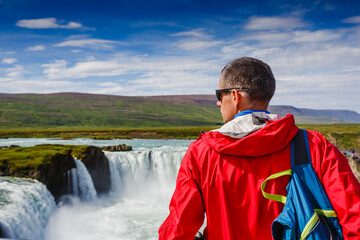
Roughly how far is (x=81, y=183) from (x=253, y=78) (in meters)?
28.0

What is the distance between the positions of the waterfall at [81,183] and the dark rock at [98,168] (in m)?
1.18

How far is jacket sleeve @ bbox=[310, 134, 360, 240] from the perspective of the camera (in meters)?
1.99

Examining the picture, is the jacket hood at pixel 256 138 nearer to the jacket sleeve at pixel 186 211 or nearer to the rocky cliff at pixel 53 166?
the jacket sleeve at pixel 186 211

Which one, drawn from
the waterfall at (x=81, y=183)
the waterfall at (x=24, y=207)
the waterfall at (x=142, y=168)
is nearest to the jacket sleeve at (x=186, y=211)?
the waterfall at (x=24, y=207)

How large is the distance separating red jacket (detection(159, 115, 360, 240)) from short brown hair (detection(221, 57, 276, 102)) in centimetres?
34

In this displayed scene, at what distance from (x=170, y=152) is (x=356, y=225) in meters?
35.6

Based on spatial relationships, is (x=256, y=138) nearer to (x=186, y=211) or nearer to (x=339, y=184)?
(x=339, y=184)

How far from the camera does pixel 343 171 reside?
2.10 meters

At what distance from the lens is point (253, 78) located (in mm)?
2422

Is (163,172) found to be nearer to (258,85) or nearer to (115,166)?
(115,166)

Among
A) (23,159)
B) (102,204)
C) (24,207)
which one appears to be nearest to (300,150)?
(24,207)

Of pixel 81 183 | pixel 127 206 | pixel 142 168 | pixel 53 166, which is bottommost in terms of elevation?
pixel 127 206

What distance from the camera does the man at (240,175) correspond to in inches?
84.6

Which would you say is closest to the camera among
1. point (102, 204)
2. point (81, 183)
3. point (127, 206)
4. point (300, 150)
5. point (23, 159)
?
point (300, 150)
